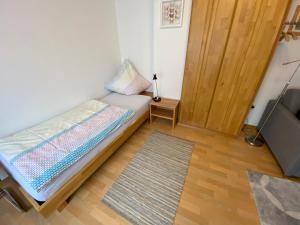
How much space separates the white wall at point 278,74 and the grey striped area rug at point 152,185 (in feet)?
4.50

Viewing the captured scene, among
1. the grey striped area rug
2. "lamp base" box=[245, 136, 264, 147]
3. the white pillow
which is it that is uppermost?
the white pillow

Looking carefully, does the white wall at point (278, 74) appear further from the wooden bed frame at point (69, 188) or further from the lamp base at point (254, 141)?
the wooden bed frame at point (69, 188)

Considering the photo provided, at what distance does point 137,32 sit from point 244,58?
5.93 feet

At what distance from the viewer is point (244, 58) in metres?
1.74

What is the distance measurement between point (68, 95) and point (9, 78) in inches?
26.1

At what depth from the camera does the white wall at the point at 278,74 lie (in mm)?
1854

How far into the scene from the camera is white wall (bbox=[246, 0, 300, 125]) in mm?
1854

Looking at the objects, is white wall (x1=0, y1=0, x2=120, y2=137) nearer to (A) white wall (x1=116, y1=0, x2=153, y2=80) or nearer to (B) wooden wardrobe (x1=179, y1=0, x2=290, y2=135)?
(A) white wall (x1=116, y1=0, x2=153, y2=80)

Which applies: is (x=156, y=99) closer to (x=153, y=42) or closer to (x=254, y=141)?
(x=153, y=42)

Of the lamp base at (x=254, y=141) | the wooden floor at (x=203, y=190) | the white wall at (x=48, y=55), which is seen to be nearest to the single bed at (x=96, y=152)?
the wooden floor at (x=203, y=190)

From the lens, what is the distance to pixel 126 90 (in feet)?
8.36

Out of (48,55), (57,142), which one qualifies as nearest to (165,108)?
(57,142)

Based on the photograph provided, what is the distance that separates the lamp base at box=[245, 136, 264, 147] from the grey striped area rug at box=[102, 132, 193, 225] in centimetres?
92

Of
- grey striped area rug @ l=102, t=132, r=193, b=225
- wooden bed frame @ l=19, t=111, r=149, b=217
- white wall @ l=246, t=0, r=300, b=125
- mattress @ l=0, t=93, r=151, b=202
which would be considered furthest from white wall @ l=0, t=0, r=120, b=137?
white wall @ l=246, t=0, r=300, b=125
